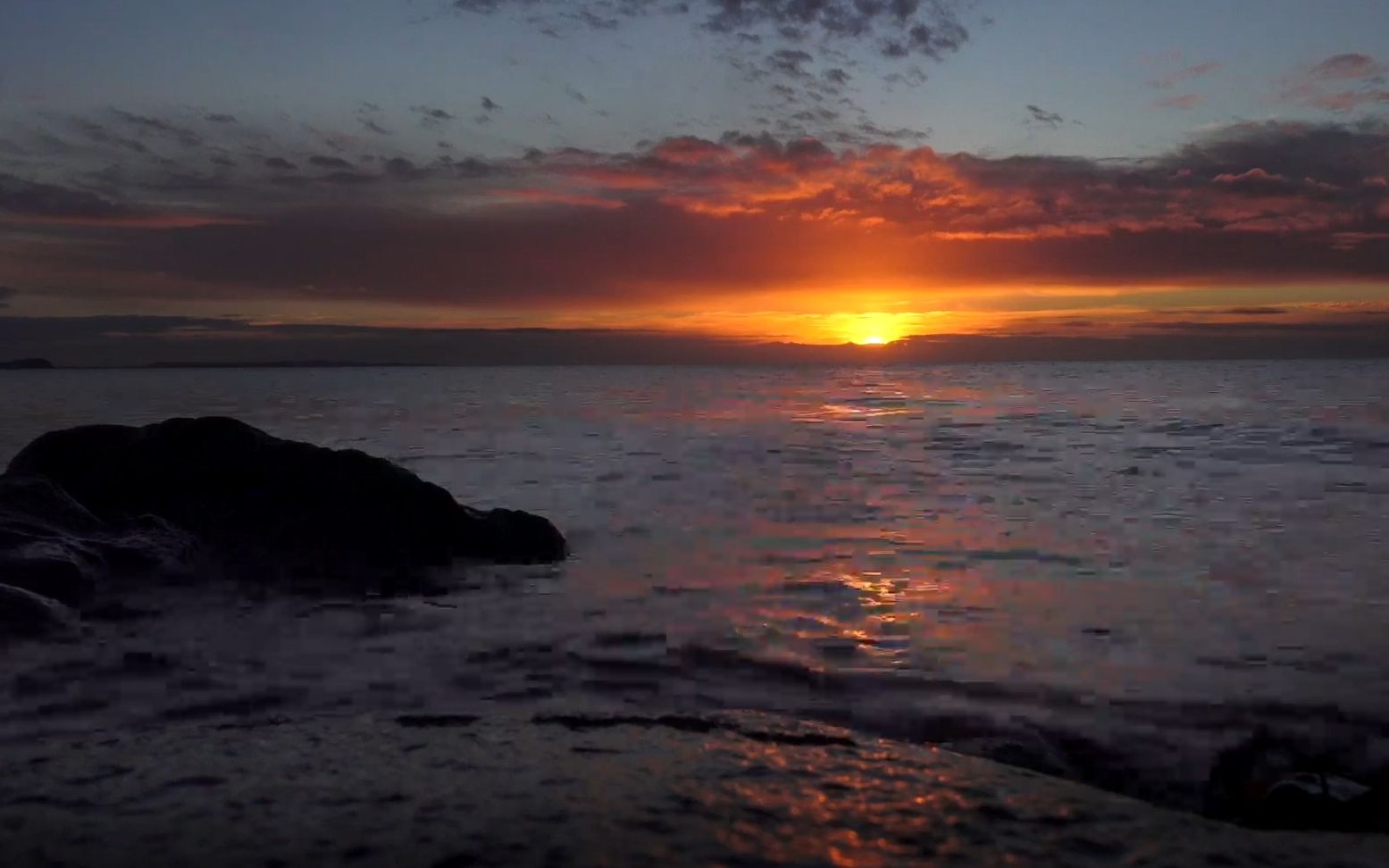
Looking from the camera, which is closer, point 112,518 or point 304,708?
point 304,708

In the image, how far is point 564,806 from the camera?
193 inches

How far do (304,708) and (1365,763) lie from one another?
22.8ft

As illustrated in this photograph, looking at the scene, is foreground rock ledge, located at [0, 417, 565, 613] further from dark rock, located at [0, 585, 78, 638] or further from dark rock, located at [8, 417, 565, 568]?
dark rock, located at [0, 585, 78, 638]

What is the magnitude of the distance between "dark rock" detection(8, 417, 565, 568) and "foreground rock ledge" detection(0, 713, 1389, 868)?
728 cm

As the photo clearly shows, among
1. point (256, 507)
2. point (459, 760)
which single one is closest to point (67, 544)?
point (256, 507)

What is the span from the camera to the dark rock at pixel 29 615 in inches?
353

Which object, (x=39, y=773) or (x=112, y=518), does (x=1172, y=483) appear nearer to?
(x=112, y=518)

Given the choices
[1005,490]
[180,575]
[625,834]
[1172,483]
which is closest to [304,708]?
[625,834]

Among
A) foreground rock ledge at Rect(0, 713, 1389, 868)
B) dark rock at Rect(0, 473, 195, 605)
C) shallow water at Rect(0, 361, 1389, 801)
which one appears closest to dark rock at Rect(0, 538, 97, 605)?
dark rock at Rect(0, 473, 195, 605)

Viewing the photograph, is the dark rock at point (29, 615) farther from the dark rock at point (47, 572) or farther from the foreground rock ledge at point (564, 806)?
the foreground rock ledge at point (564, 806)

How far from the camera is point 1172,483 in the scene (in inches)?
868

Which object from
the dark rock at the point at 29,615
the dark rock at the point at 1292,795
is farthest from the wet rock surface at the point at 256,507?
the dark rock at the point at 1292,795

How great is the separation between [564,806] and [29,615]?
267 inches

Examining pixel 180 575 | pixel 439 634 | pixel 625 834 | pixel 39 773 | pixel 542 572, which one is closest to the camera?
pixel 625 834
